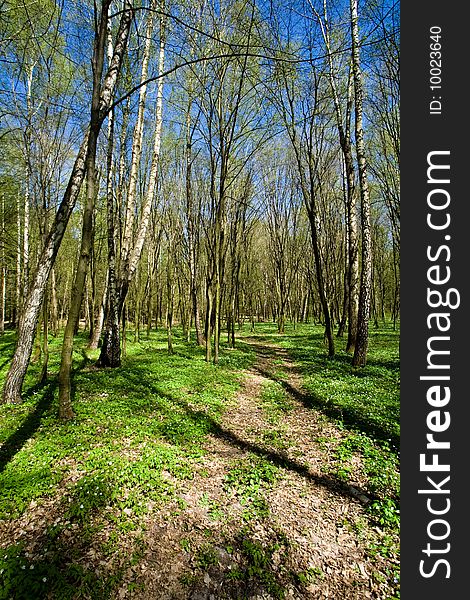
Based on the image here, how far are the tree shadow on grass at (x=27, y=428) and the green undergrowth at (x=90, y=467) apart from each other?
0.6 inches

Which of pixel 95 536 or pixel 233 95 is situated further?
pixel 233 95

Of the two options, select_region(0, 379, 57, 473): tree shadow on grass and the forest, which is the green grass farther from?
select_region(0, 379, 57, 473): tree shadow on grass

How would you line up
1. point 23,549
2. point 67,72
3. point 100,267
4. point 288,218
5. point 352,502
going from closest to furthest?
point 23,549 < point 352,502 < point 67,72 < point 288,218 < point 100,267

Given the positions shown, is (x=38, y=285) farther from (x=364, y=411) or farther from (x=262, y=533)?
(x=364, y=411)

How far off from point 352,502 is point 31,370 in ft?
32.0

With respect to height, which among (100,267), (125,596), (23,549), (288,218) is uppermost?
(288,218)

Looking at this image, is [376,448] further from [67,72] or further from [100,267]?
[100,267]

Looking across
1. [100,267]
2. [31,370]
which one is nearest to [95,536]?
[31,370]

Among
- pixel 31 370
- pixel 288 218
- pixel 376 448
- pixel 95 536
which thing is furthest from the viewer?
pixel 288 218

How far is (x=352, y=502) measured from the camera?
3924 millimetres

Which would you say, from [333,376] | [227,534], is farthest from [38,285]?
[333,376]

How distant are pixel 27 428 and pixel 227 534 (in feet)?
12.5

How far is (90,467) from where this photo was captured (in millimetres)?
4113

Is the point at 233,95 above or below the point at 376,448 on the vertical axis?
above
